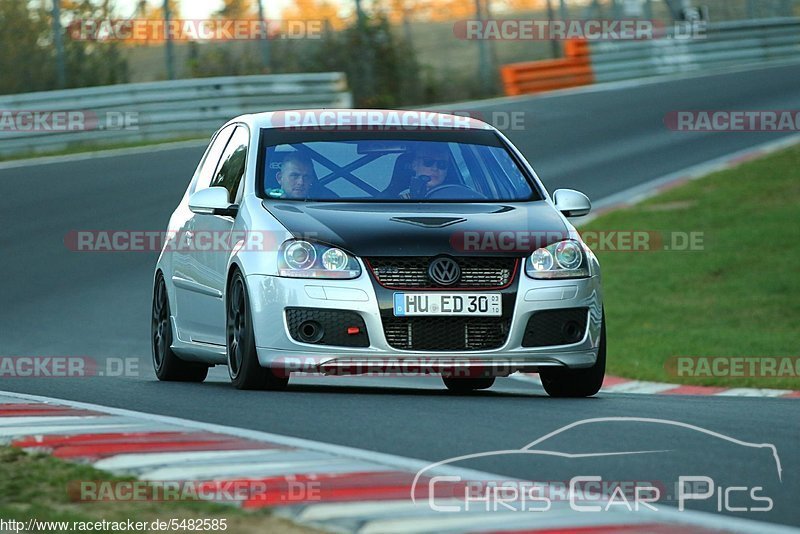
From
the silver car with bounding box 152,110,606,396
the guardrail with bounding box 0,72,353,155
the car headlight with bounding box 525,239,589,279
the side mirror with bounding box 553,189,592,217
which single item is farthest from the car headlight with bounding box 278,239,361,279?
the guardrail with bounding box 0,72,353,155

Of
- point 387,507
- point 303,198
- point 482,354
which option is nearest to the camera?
point 387,507

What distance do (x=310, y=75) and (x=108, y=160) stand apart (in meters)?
5.55

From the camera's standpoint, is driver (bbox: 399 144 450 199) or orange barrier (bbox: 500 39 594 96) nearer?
driver (bbox: 399 144 450 199)

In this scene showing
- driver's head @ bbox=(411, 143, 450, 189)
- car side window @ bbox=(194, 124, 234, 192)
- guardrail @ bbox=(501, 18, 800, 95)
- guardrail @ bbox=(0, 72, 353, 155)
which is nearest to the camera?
driver's head @ bbox=(411, 143, 450, 189)

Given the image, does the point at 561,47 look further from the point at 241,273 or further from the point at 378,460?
the point at 378,460

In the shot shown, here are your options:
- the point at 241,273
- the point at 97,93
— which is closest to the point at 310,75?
the point at 97,93

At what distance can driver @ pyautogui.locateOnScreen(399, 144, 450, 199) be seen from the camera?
933 cm

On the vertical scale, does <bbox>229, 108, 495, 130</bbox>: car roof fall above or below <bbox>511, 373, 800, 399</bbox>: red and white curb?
above

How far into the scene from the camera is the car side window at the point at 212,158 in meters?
10.3

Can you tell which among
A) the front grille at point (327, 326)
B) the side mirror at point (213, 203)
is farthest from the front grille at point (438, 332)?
the side mirror at point (213, 203)

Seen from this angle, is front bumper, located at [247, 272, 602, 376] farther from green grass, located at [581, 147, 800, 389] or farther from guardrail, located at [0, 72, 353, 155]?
guardrail, located at [0, 72, 353, 155]

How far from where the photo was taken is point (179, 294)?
10.1 meters

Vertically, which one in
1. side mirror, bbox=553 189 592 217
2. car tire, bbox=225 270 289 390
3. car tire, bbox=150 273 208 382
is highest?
side mirror, bbox=553 189 592 217

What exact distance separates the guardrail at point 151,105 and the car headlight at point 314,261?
622 inches
